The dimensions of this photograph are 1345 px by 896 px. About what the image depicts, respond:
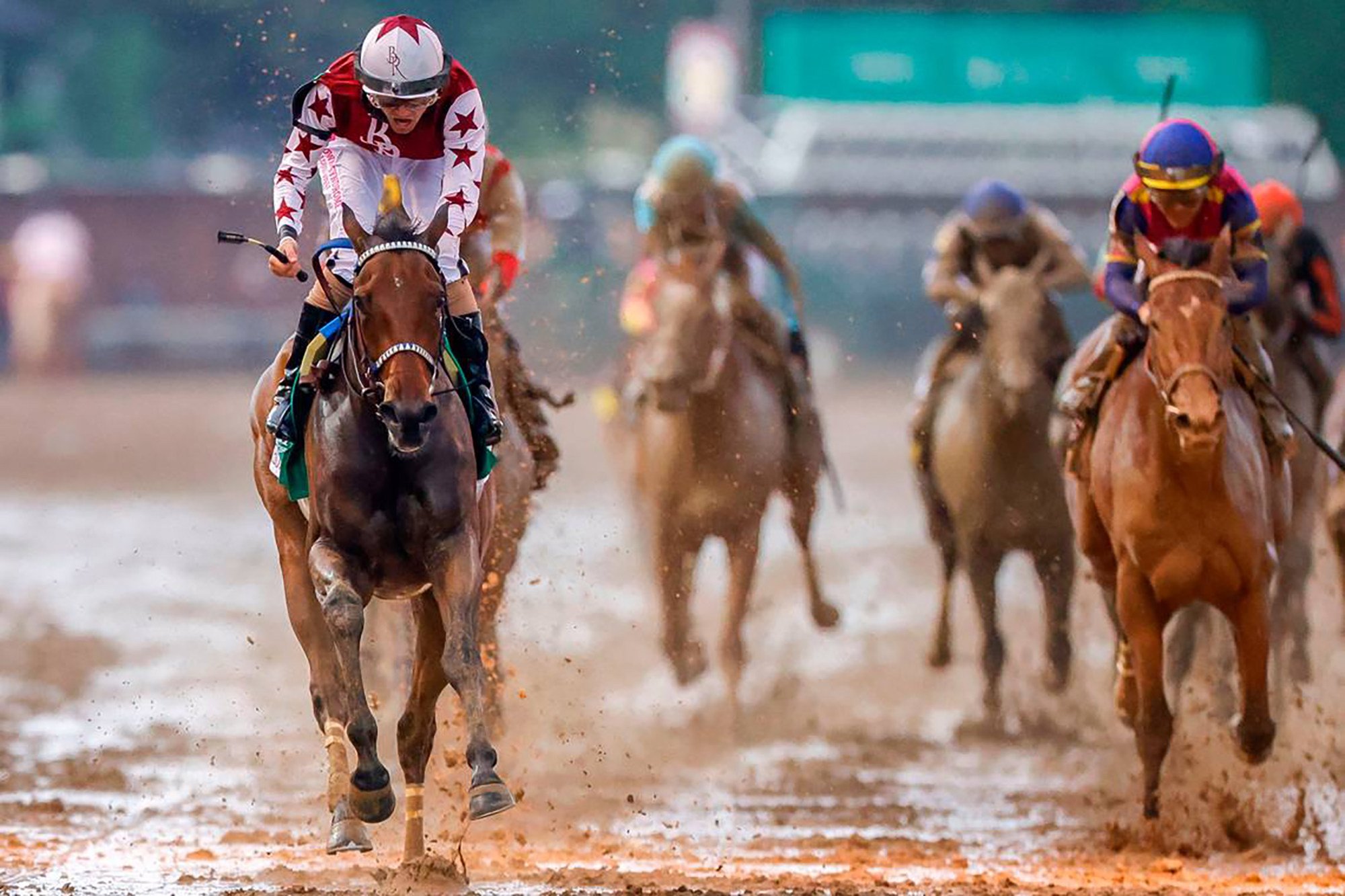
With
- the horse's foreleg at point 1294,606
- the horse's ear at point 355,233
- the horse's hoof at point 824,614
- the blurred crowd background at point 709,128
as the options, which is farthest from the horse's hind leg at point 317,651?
the blurred crowd background at point 709,128

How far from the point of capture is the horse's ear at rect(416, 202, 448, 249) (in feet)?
23.1

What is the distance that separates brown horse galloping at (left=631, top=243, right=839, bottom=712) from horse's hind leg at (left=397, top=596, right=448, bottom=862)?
11.6ft

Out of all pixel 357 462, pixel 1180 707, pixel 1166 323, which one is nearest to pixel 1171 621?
pixel 1180 707

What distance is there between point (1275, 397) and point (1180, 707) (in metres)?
2.67

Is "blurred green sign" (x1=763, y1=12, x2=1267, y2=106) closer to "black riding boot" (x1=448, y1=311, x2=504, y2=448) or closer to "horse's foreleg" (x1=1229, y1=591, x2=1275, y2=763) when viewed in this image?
"horse's foreleg" (x1=1229, y1=591, x2=1275, y2=763)

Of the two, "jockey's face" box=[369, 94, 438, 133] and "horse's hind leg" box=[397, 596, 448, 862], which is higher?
"jockey's face" box=[369, 94, 438, 133]

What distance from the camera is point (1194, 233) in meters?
8.80

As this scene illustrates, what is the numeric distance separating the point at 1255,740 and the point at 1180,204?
1966 mm

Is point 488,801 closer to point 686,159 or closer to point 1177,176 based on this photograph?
point 1177,176

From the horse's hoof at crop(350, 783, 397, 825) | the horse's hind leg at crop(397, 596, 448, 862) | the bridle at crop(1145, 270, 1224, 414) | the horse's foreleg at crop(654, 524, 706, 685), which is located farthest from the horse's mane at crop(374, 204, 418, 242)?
the horse's foreleg at crop(654, 524, 706, 685)

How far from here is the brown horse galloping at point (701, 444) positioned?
11391 mm

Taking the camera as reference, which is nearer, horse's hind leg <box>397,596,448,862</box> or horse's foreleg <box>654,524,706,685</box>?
horse's hind leg <box>397,596,448,862</box>

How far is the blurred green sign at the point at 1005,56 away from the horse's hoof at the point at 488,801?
3217cm

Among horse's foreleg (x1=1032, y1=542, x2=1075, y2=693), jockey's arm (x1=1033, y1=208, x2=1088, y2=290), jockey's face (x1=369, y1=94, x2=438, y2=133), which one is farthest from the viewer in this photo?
horse's foreleg (x1=1032, y1=542, x2=1075, y2=693)
